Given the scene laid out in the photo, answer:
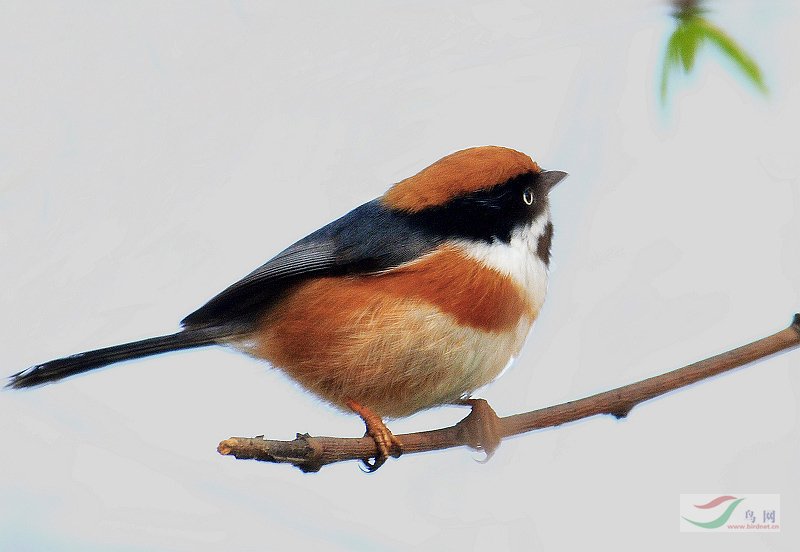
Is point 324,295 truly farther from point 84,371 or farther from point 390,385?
point 84,371

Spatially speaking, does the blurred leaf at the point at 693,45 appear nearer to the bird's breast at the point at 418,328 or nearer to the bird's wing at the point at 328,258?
the bird's breast at the point at 418,328

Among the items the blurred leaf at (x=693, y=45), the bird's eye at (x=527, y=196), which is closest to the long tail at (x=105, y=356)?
the bird's eye at (x=527, y=196)

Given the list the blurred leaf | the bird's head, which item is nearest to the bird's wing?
the bird's head

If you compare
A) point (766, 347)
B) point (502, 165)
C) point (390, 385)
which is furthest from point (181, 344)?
point (766, 347)

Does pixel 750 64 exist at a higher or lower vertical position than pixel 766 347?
higher

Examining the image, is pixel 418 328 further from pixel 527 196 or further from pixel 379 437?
pixel 527 196

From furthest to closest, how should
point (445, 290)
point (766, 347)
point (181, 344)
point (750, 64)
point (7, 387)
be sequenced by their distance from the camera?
1. point (181, 344)
2. point (7, 387)
3. point (445, 290)
4. point (766, 347)
5. point (750, 64)
